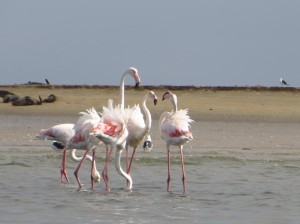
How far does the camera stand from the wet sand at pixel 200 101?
85.5 ft

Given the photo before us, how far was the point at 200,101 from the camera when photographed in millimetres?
29094

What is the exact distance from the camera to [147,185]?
1405cm

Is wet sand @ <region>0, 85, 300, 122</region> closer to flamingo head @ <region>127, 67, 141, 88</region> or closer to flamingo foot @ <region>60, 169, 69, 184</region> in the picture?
flamingo foot @ <region>60, 169, 69, 184</region>

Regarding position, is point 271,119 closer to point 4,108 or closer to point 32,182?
point 4,108

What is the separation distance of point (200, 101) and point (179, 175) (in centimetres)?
1401

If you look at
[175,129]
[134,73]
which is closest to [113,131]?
[175,129]

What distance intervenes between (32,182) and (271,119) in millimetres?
12338

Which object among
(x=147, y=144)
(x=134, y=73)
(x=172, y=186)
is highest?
(x=134, y=73)

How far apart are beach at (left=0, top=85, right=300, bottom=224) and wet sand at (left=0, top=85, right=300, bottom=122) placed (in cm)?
6

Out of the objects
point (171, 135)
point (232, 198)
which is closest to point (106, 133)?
point (171, 135)

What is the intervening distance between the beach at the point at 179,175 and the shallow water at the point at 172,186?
1 centimetres

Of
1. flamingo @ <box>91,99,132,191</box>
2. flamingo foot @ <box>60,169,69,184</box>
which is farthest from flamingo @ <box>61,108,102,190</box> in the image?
flamingo foot @ <box>60,169,69,184</box>

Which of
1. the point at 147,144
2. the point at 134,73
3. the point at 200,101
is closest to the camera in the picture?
the point at 134,73

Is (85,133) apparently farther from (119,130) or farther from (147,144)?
(147,144)
